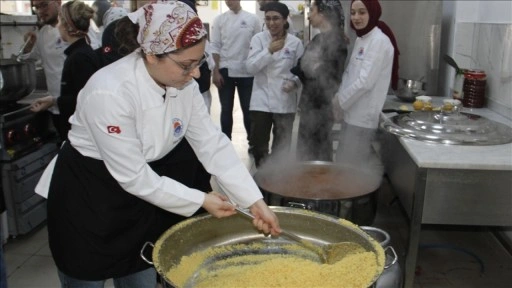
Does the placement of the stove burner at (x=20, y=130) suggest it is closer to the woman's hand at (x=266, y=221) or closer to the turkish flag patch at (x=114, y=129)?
the turkish flag patch at (x=114, y=129)

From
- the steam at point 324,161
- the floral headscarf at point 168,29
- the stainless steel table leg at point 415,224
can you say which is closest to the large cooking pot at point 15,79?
the steam at point 324,161

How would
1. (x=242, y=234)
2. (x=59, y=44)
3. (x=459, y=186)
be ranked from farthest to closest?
(x=59, y=44) → (x=459, y=186) → (x=242, y=234)

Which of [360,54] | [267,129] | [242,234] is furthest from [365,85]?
[242,234]

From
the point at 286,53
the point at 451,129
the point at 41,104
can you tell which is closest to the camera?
the point at 451,129

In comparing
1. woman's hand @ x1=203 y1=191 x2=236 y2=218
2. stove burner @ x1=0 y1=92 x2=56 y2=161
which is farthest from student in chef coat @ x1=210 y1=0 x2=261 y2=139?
woman's hand @ x1=203 y1=191 x2=236 y2=218

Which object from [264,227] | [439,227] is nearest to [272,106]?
[439,227]

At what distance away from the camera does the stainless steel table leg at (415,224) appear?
1.91 m

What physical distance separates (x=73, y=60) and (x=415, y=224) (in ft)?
5.81

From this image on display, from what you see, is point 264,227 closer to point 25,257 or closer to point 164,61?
point 164,61

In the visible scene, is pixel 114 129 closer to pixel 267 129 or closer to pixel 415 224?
pixel 415 224

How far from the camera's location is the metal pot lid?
83.1 inches

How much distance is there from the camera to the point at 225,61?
173 inches

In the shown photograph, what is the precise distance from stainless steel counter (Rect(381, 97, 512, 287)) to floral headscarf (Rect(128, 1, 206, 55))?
1.14 m

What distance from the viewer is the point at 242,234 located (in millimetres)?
1520
